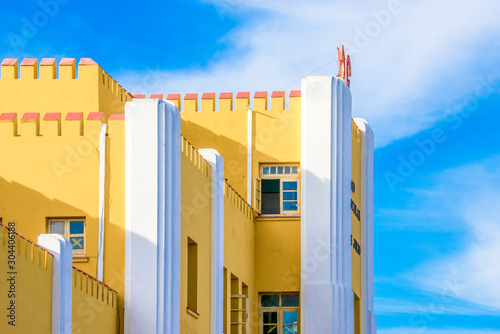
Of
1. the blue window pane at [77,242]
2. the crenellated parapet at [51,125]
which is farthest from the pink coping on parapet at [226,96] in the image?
the blue window pane at [77,242]

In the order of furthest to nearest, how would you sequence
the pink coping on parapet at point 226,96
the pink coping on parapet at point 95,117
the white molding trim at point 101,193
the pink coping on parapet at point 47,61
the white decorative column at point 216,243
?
the pink coping on parapet at point 226,96 < the pink coping on parapet at point 47,61 < the white decorative column at point 216,243 < the pink coping on parapet at point 95,117 < the white molding trim at point 101,193

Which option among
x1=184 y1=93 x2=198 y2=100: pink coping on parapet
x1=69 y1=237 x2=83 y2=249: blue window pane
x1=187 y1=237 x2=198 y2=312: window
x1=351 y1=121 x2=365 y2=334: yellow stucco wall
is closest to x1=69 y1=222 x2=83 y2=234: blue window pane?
x1=69 y1=237 x2=83 y2=249: blue window pane

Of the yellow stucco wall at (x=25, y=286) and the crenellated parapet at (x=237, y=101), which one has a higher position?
the crenellated parapet at (x=237, y=101)

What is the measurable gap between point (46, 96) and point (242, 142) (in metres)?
6.84

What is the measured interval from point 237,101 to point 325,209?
171 inches

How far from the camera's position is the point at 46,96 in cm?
3359

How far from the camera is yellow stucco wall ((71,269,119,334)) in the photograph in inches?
974

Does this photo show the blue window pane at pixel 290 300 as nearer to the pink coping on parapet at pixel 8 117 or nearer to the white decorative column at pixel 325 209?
the white decorative column at pixel 325 209

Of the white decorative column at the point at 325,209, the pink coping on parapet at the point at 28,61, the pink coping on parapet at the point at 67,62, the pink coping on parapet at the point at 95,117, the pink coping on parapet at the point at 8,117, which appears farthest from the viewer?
the white decorative column at the point at 325,209

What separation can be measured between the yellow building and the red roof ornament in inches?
55.1

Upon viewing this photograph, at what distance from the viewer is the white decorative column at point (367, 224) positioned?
132 feet

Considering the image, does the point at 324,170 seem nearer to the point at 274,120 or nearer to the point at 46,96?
the point at 274,120

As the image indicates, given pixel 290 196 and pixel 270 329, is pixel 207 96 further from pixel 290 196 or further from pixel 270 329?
pixel 270 329

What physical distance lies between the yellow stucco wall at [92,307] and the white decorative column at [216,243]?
15.2 feet
